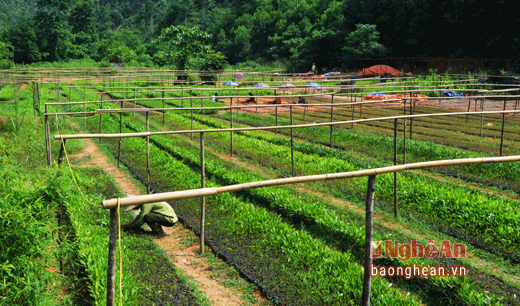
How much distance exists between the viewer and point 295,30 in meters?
69.2

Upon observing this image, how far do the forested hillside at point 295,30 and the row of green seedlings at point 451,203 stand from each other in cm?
3789

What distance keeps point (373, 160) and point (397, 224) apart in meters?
4.94

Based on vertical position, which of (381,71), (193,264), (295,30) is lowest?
(193,264)

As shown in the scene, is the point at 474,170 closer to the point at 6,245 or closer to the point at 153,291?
the point at 153,291

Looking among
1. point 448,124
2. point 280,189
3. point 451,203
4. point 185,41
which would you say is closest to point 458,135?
point 448,124

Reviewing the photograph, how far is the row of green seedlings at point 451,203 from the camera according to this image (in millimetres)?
8023

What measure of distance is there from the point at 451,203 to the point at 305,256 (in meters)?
3.98

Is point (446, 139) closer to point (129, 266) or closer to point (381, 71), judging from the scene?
point (129, 266)

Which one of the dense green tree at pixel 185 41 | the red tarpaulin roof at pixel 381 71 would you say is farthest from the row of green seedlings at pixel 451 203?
the red tarpaulin roof at pixel 381 71

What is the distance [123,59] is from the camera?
6241 cm

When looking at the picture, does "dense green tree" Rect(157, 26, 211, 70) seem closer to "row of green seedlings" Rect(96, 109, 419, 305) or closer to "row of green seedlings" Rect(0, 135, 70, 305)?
"row of green seedlings" Rect(96, 109, 419, 305)

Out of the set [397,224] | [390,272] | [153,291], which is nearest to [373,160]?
[397,224]

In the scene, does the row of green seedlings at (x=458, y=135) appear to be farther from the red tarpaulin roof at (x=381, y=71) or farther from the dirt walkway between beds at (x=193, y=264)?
the red tarpaulin roof at (x=381, y=71)

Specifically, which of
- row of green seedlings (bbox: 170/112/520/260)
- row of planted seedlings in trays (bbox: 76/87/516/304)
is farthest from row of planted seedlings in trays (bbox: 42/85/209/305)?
row of green seedlings (bbox: 170/112/520/260)
